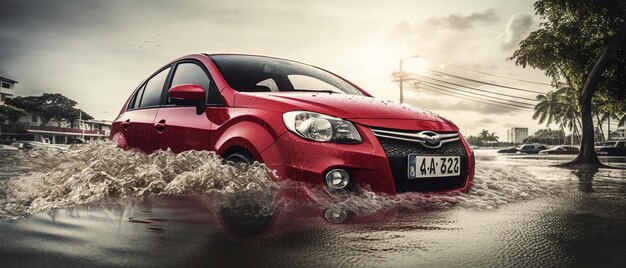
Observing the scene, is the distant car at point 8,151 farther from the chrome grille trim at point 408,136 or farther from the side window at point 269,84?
the chrome grille trim at point 408,136

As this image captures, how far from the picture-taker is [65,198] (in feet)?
11.1

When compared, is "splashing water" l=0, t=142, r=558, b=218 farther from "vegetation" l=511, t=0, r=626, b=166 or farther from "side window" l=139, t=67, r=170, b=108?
"vegetation" l=511, t=0, r=626, b=166

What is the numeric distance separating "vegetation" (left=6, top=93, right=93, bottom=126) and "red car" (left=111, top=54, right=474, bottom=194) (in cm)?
8100

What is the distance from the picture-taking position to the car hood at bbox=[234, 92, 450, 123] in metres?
3.18

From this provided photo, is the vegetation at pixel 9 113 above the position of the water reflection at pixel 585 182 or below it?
above

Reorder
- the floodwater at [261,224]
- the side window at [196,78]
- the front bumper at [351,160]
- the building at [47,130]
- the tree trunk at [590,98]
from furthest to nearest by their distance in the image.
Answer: the building at [47,130], the tree trunk at [590,98], the side window at [196,78], the front bumper at [351,160], the floodwater at [261,224]

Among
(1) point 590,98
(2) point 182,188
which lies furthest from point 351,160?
(1) point 590,98

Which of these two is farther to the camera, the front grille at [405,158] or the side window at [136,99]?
the side window at [136,99]

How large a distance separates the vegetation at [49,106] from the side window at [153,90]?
79.5 m

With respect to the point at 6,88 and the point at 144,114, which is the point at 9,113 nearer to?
the point at 6,88

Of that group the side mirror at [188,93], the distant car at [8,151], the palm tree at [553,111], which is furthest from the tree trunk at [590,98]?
the palm tree at [553,111]

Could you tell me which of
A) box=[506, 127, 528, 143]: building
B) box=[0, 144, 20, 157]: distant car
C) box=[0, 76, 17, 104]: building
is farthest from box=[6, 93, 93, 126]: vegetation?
box=[506, 127, 528, 143]: building

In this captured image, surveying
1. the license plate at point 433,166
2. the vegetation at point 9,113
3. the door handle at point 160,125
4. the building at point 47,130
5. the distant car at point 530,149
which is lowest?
the distant car at point 530,149

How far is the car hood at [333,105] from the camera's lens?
3.18 meters
